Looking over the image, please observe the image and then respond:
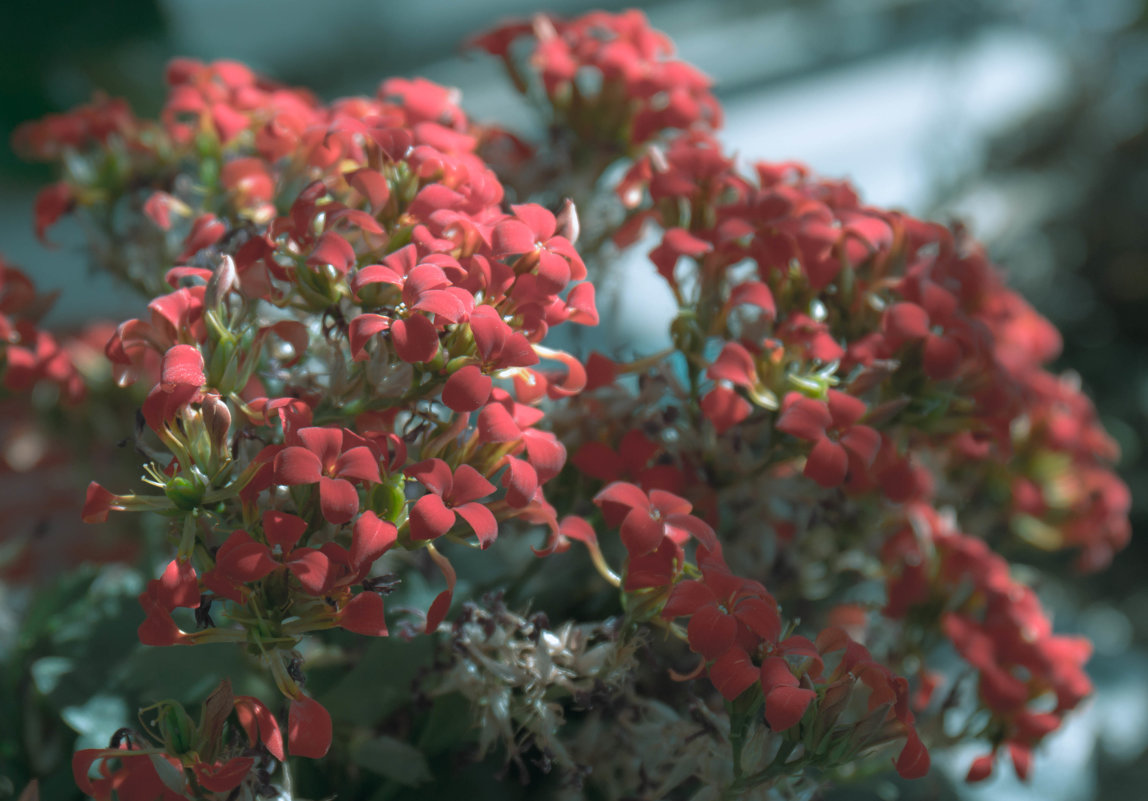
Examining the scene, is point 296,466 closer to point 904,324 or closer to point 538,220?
point 538,220

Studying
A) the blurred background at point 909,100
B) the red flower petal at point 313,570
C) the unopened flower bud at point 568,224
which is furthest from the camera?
the blurred background at point 909,100

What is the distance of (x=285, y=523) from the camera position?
0.98 feet

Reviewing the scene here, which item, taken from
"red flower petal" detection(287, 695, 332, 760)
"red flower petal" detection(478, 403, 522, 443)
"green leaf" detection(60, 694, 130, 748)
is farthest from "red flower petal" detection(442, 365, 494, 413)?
"green leaf" detection(60, 694, 130, 748)

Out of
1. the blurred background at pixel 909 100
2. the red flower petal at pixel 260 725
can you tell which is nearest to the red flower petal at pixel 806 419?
the red flower petal at pixel 260 725

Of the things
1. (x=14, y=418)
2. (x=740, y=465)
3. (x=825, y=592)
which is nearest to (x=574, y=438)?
(x=740, y=465)

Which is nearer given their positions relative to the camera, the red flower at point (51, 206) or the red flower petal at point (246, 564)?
the red flower petal at point (246, 564)

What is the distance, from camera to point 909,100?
187cm

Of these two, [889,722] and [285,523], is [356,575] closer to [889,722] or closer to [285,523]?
[285,523]

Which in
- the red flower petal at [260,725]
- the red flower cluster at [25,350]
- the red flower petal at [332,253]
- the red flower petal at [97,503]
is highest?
the red flower petal at [332,253]

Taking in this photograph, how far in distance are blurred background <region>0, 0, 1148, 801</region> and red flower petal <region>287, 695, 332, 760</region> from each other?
0.60m

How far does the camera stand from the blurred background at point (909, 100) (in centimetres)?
110

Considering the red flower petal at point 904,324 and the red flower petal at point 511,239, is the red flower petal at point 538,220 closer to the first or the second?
the red flower petal at point 511,239

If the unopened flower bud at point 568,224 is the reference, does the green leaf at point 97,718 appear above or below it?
below

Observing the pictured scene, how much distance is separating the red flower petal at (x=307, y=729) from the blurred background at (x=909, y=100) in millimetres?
601
